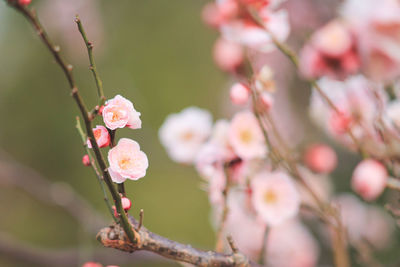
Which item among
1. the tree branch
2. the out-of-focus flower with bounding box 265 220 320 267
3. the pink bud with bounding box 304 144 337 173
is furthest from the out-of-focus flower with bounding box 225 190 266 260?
the tree branch

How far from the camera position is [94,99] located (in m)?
0.83

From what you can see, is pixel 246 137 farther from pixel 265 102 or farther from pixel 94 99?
pixel 94 99

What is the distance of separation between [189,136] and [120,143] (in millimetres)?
151

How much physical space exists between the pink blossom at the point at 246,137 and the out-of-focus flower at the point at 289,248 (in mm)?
211

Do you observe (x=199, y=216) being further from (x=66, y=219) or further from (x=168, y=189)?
(x=66, y=219)

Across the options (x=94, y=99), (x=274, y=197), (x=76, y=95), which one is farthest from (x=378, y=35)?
(x=94, y=99)

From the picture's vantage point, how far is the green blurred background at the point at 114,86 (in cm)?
110

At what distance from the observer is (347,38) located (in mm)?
345

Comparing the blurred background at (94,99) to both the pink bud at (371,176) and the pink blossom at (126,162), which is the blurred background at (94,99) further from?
the pink blossom at (126,162)

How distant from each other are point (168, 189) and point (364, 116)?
0.88 m

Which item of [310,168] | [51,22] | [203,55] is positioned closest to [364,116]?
[310,168]

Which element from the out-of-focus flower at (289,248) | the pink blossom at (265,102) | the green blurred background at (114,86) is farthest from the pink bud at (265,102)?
the green blurred background at (114,86)

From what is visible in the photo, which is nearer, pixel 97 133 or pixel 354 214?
pixel 97 133

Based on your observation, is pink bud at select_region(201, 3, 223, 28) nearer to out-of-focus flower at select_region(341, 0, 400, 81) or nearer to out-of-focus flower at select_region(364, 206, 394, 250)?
out-of-focus flower at select_region(341, 0, 400, 81)
